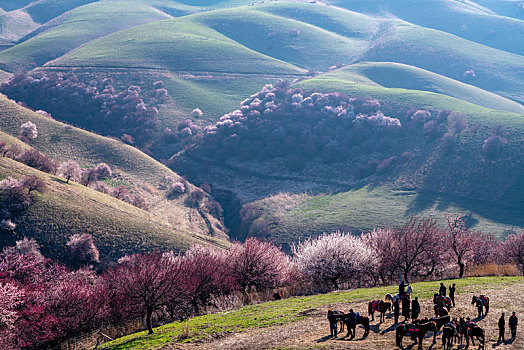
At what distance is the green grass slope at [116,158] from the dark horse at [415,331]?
8667 cm

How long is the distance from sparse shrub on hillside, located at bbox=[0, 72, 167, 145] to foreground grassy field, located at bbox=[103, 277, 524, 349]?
12816cm

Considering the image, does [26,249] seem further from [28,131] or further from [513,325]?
[513,325]

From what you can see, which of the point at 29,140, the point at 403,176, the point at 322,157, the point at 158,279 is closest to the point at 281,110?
the point at 322,157

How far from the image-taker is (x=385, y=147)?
466 ft

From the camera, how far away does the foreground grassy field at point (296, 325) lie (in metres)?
25.3

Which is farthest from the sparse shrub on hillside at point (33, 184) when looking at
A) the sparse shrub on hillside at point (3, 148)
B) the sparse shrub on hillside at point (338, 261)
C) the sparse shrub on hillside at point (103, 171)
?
the sparse shrub on hillside at point (338, 261)

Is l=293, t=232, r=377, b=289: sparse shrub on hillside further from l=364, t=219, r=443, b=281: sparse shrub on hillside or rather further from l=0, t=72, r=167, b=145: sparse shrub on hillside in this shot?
l=0, t=72, r=167, b=145: sparse shrub on hillside

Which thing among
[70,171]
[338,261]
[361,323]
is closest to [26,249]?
[70,171]

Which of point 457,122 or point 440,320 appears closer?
point 440,320

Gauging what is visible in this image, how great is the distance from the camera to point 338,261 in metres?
49.6

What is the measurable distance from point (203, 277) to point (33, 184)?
155 ft

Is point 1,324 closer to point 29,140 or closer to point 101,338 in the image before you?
point 101,338

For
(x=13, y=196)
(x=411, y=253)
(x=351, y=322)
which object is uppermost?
(x=351, y=322)

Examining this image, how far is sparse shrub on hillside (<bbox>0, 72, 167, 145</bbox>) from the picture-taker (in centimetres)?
15938
